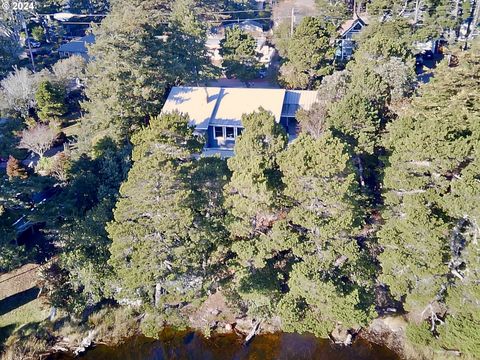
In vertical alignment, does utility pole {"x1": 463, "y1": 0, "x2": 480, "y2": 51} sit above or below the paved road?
above

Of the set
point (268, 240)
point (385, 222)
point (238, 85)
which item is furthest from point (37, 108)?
point (385, 222)

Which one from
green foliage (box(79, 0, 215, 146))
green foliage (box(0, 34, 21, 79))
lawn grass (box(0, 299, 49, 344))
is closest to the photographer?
lawn grass (box(0, 299, 49, 344))

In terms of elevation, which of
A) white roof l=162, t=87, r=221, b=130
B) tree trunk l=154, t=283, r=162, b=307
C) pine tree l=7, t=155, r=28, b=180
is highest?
white roof l=162, t=87, r=221, b=130

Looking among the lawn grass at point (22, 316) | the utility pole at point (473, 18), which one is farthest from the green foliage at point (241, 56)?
the lawn grass at point (22, 316)

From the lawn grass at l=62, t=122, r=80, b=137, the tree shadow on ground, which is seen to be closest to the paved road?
the lawn grass at l=62, t=122, r=80, b=137

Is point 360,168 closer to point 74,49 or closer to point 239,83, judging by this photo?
point 239,83

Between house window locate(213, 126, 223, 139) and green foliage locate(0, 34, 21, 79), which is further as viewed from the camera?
green foliage locate(0, 34, 21, 79)

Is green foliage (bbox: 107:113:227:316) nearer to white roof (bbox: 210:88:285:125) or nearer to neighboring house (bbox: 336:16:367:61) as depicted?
white roof (bbox: 210:88:285:125)
